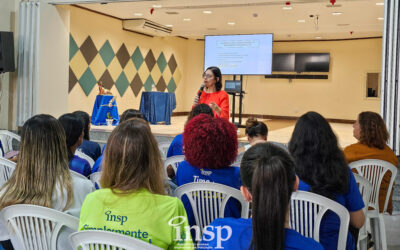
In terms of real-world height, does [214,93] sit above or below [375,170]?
above

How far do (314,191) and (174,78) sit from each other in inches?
477

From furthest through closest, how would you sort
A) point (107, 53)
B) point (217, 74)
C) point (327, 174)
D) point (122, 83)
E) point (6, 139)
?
1. point (122, 83)
2. point (107, 53)
3. point (217, 74)
4. point (6, 139)
5. point (327, 174)

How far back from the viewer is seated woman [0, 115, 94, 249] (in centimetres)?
180

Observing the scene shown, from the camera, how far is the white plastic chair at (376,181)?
2.92 m

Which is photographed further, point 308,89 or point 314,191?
point 308,89

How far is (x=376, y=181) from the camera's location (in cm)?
307

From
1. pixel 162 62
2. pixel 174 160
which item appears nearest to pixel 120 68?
pixel 162 62

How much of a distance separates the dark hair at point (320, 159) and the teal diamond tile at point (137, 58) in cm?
1001

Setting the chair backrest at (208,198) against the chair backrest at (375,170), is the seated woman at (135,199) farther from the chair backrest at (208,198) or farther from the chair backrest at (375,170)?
the chair backrest at (375,170)

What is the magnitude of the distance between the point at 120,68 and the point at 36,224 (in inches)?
384

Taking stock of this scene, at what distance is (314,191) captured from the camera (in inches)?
76.4

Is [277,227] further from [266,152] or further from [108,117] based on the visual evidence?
[108,117]

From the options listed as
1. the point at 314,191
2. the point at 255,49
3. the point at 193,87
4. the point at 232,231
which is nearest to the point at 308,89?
the point at 193,87

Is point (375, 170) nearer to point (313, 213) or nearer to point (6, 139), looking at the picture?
point (313, 213)
